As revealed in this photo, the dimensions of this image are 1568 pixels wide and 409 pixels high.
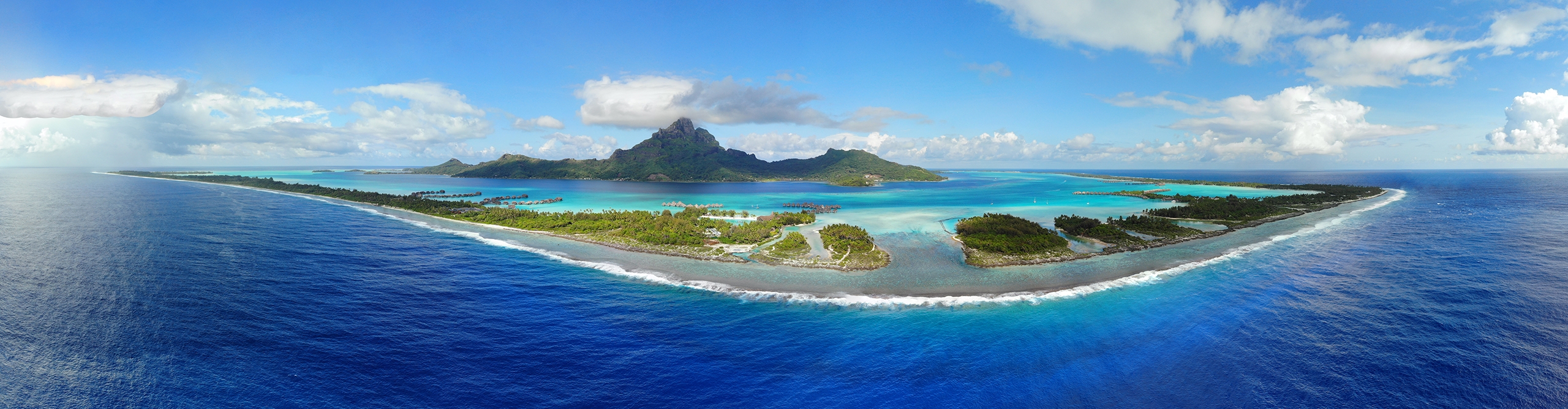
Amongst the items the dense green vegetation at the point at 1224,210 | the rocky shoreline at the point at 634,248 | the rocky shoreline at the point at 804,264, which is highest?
the dense green vegetation at the point at 1224,210

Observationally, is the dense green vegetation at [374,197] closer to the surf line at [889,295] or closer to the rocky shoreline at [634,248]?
the rocky shoreline at [634,248]

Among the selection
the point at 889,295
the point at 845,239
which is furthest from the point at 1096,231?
the point at 889,295

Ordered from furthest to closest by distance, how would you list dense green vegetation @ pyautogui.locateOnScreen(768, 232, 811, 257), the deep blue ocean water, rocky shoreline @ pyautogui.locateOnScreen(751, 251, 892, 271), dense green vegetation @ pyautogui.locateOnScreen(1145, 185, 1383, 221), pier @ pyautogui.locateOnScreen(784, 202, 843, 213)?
pier @ pyautogui.locateOnScreen(784, 202, 843, 213)
dense green vegetation @ pyautogui.locateOnScreen(1145, 185, 1383, 221)
dense green vegetation @ pyautogui.locateOnScreen(768, 232, 811, 257)
rocky shoreline @ pyautogui.locateOnScreen(751, 251, 892, 271)
the deep blue ocean water

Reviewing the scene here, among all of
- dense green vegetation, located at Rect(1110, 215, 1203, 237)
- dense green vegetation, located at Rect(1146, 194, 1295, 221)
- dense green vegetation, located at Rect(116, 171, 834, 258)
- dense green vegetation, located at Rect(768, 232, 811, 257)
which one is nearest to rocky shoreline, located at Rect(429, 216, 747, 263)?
dense green vegetation, located at Rect(116, 171, 834, 258)

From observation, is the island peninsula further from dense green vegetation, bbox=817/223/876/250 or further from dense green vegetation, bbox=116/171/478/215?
dense green vegetation, bbox=116/171/478/215

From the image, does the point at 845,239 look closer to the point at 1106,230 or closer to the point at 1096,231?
the point at 1096,231

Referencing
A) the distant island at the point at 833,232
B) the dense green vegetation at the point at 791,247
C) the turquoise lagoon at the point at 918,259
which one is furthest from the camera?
the dense green vegetation at the point at 791,247

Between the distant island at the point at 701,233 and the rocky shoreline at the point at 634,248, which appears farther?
the distant island at the point at 701,233

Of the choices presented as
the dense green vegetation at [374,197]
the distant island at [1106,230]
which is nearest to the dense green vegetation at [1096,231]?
the distant island at [1106,230]
